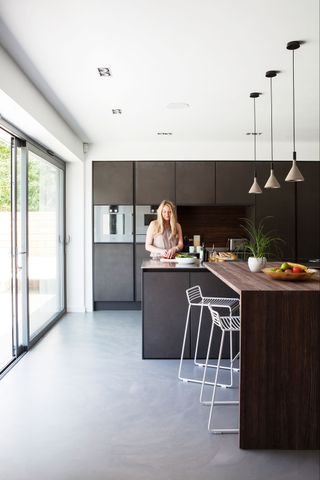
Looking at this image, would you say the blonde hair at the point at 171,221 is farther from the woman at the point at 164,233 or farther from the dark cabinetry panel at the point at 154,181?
the dark cabinetry panel at the point at 154,181

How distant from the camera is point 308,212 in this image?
6.93 metres

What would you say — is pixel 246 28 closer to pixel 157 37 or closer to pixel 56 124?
pixel 157 37

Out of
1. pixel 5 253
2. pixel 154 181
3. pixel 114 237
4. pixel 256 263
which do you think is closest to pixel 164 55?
pixel 256 263

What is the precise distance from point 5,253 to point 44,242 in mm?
1519

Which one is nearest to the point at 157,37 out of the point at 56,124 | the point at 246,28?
the point at 246,28

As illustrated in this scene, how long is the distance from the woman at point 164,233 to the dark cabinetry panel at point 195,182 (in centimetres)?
146

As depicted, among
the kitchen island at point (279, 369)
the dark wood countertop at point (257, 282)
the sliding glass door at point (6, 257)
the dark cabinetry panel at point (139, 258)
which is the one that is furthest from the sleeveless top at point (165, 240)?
the kitchen island at point (279, 369)

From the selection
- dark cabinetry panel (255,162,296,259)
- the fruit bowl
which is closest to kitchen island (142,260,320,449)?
the fruit bowl

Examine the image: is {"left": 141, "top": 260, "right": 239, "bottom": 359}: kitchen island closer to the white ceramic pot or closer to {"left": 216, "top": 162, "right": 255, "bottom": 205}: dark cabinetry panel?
the white ceramic pot

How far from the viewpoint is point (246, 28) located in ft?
9.78

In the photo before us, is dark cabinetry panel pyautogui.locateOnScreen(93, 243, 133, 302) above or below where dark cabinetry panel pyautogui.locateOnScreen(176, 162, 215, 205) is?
below

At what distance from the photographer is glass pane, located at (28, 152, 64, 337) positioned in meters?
5.11

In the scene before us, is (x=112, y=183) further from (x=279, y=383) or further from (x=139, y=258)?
(x=279, y=383)

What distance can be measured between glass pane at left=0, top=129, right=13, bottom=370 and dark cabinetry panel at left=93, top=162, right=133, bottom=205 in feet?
8.37
